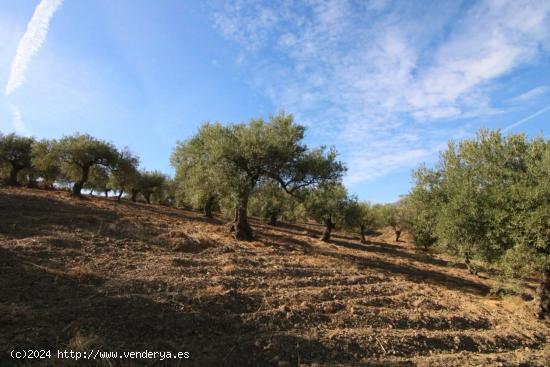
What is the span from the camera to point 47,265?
11.4 m

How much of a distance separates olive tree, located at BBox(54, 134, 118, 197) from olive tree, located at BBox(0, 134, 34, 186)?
986 cm

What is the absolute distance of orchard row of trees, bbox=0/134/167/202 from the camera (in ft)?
99.7

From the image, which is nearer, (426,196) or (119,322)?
(119,322)

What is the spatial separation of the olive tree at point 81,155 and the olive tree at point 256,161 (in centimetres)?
1284

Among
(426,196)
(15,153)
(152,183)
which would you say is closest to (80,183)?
(15,153)

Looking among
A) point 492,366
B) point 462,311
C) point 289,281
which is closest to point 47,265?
point 289,281

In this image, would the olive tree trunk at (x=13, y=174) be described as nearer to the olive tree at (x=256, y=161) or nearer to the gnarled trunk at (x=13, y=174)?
the gnarled trunk at (x=13, y=174)

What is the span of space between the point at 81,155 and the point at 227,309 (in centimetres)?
2683

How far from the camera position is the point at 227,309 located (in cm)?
995

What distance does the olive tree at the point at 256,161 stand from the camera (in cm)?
2114

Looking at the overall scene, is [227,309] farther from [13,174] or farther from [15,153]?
[13,174]

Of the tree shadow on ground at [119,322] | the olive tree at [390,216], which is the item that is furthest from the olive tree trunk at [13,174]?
the olive tree at [390,216]

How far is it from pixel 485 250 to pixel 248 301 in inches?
464

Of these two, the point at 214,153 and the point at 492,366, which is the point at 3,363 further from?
the point at 214,153
